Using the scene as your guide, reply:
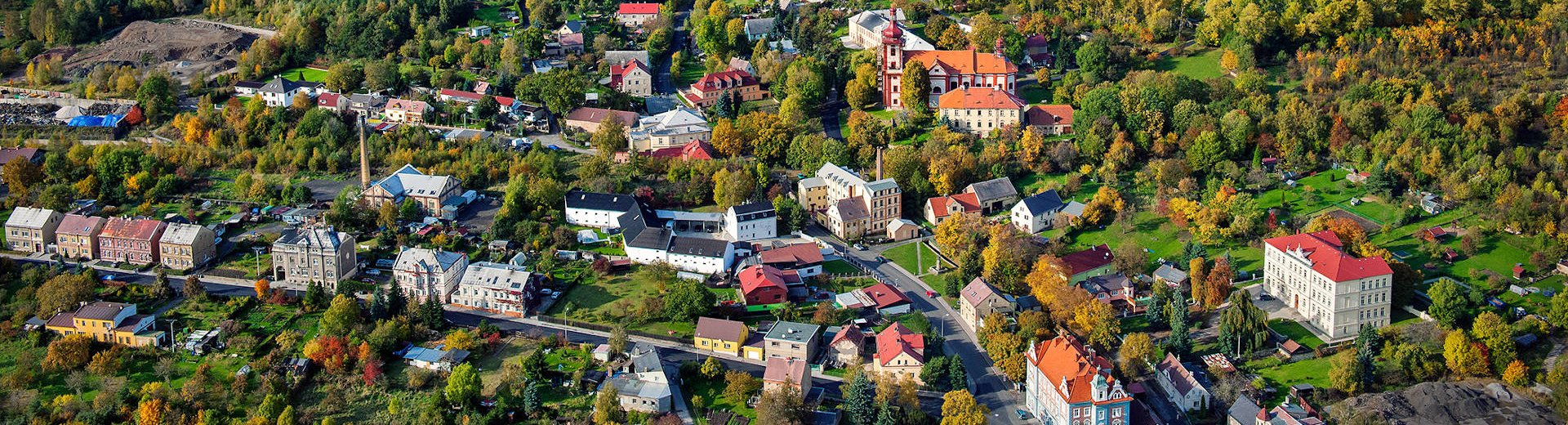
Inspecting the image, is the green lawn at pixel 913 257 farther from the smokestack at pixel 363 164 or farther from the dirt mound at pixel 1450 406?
the smokestack at pixel 363 164

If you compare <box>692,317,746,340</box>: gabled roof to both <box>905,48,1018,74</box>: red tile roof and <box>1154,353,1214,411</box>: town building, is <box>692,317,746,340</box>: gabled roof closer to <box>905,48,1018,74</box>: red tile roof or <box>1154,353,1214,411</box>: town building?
<box>1154,353,1214,411</box>: town building

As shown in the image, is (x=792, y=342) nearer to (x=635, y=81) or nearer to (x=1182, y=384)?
(x=1182, y=384)

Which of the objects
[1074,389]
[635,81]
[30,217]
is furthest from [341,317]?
[635,81]

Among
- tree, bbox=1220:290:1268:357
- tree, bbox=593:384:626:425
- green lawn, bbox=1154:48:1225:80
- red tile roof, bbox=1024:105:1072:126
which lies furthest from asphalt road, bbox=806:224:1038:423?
green lawn, bbox=1154:48:1225:80

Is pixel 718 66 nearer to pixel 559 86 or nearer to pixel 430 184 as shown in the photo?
pixel 559 86

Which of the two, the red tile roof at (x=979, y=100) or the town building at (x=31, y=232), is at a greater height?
the red tile roof at (x=979, y=100)

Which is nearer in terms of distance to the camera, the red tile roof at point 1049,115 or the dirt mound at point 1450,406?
the dirt mound at point 1450,406

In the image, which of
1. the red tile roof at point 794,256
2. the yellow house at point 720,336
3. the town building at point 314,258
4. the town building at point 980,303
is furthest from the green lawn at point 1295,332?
the town building at point 314,258
